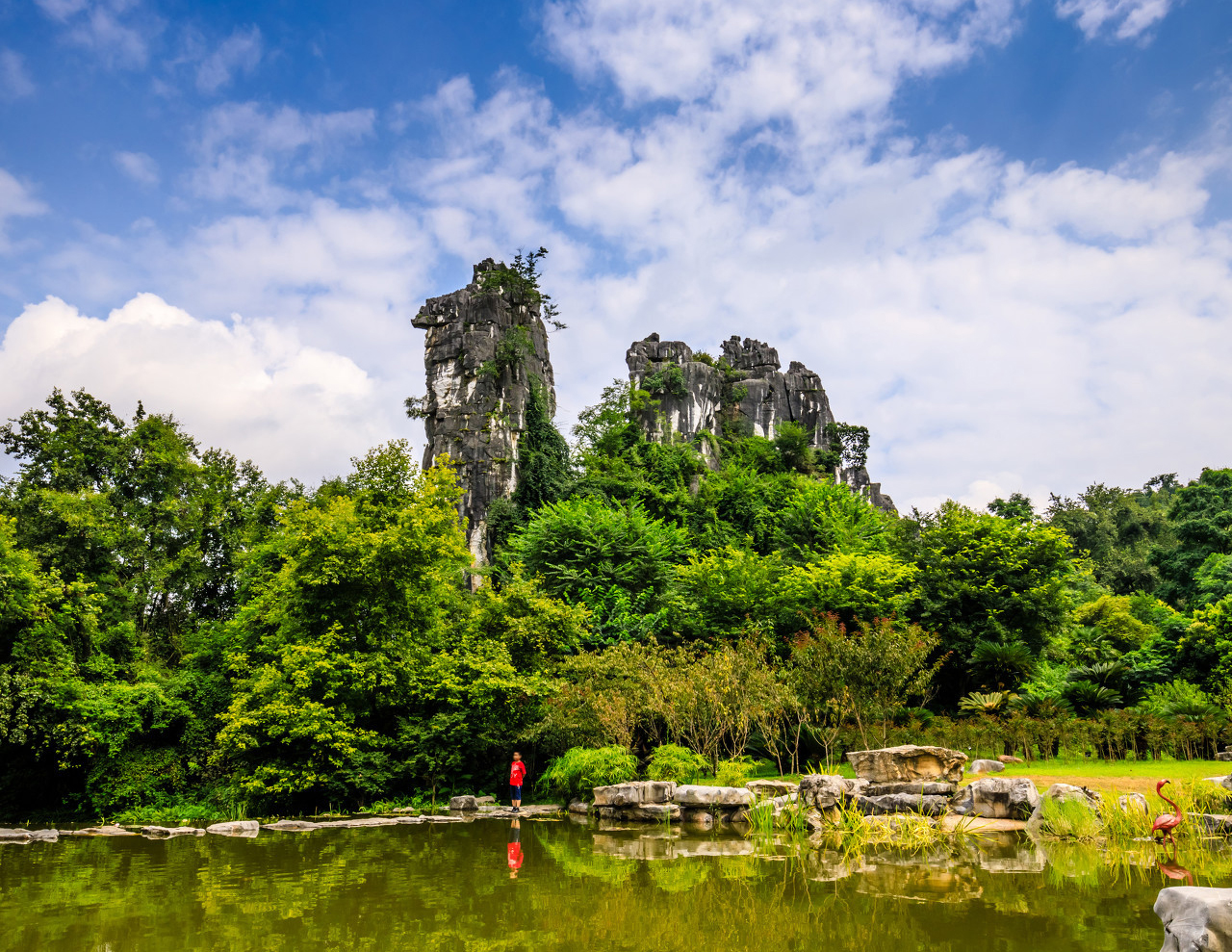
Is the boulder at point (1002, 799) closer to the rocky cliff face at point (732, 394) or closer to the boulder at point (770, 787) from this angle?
the boulder at point (770, 787)

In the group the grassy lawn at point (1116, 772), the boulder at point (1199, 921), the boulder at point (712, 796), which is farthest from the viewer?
the boulder at point (712, 796)

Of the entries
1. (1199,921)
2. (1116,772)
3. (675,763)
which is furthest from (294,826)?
(1116,772)

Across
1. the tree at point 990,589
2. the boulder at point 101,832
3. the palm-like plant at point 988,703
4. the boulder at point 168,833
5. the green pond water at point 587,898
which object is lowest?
the boulder at point 101,832

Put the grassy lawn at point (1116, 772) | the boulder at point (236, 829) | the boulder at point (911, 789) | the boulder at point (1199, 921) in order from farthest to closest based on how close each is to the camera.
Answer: the boulder at point (236, 829)
the grassy lawn at point (1116, 772)
the boulder at point (911, 789)
the boulder at point (1199, 921)

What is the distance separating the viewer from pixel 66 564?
62.1ft

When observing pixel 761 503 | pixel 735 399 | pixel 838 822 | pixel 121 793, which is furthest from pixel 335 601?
pixel 735 399

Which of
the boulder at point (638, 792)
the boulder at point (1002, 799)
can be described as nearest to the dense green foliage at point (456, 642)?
the boulder at point (638, 792)

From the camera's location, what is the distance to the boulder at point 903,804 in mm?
10344

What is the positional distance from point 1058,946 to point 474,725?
1284 cm

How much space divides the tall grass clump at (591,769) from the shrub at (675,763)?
42 cm

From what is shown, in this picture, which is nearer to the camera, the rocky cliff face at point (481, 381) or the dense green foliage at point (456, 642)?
the dense green foliage at point (456, 642)

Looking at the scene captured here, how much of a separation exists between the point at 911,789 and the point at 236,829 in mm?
10528

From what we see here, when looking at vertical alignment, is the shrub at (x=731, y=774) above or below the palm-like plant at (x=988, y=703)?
below

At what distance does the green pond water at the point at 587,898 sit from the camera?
5.70 metres
